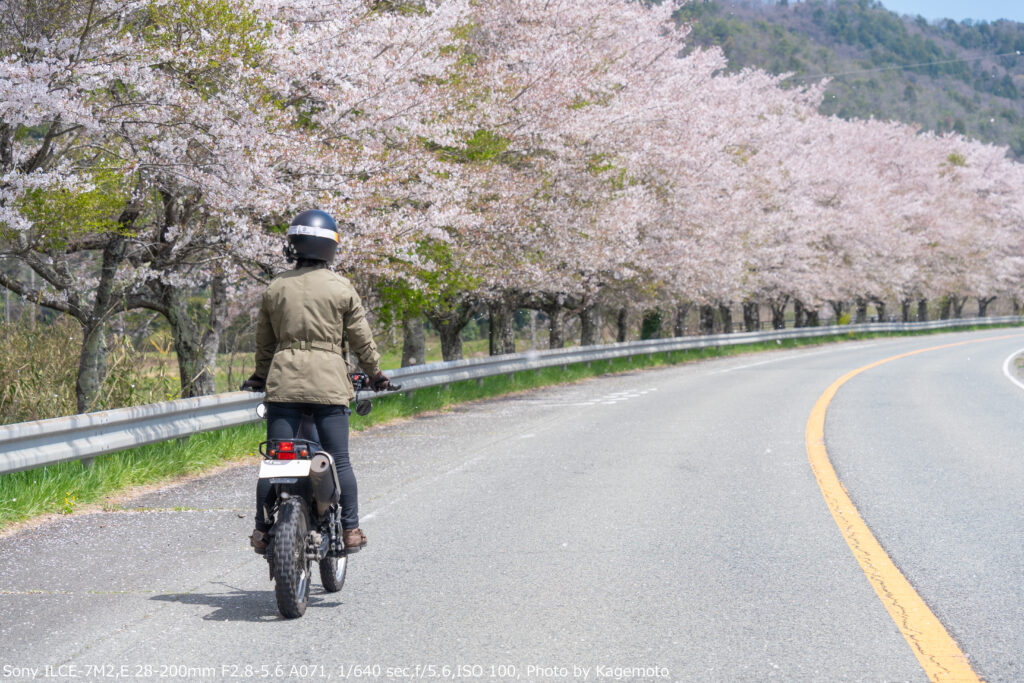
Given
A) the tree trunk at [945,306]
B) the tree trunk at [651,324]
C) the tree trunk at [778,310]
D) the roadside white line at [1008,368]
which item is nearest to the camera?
the roadside white line at [1008,368]

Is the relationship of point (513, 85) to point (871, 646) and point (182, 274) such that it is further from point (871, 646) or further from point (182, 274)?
point (871, 646)

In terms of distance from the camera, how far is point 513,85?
17812mm

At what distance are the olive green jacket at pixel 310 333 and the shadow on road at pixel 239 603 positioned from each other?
109 cm

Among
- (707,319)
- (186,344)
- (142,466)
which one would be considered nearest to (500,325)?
(186,344)

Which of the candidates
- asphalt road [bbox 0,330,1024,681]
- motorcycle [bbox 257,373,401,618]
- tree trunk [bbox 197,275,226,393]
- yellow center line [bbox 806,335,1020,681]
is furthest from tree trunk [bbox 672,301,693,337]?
motorcycle [bbox 257,373,401,618]

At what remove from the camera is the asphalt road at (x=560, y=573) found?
455 cm

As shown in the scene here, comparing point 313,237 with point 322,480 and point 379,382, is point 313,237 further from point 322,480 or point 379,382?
point 322,480

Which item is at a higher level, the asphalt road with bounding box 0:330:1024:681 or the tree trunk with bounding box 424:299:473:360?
the tree trunk with bounding box 424:299:473:360

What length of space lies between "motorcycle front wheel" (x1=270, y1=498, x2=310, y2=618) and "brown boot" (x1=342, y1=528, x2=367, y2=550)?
0.37 metres

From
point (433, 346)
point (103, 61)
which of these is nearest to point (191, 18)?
point (103, 61)

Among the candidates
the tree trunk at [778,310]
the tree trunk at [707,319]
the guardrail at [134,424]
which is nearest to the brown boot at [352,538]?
the guardrail at [134,424]

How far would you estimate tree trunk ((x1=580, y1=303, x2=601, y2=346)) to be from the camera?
31773 millimetres

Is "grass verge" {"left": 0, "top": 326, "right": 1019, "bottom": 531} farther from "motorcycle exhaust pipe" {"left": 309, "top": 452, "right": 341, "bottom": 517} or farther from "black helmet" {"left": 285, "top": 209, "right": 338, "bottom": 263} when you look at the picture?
"black helmet" {"left": 285, "top": 209, "right": 338, "bottom": 263}

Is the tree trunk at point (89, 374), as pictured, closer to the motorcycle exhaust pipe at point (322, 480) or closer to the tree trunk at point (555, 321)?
the motorcycle exhaust pipe at point (322, 480)
